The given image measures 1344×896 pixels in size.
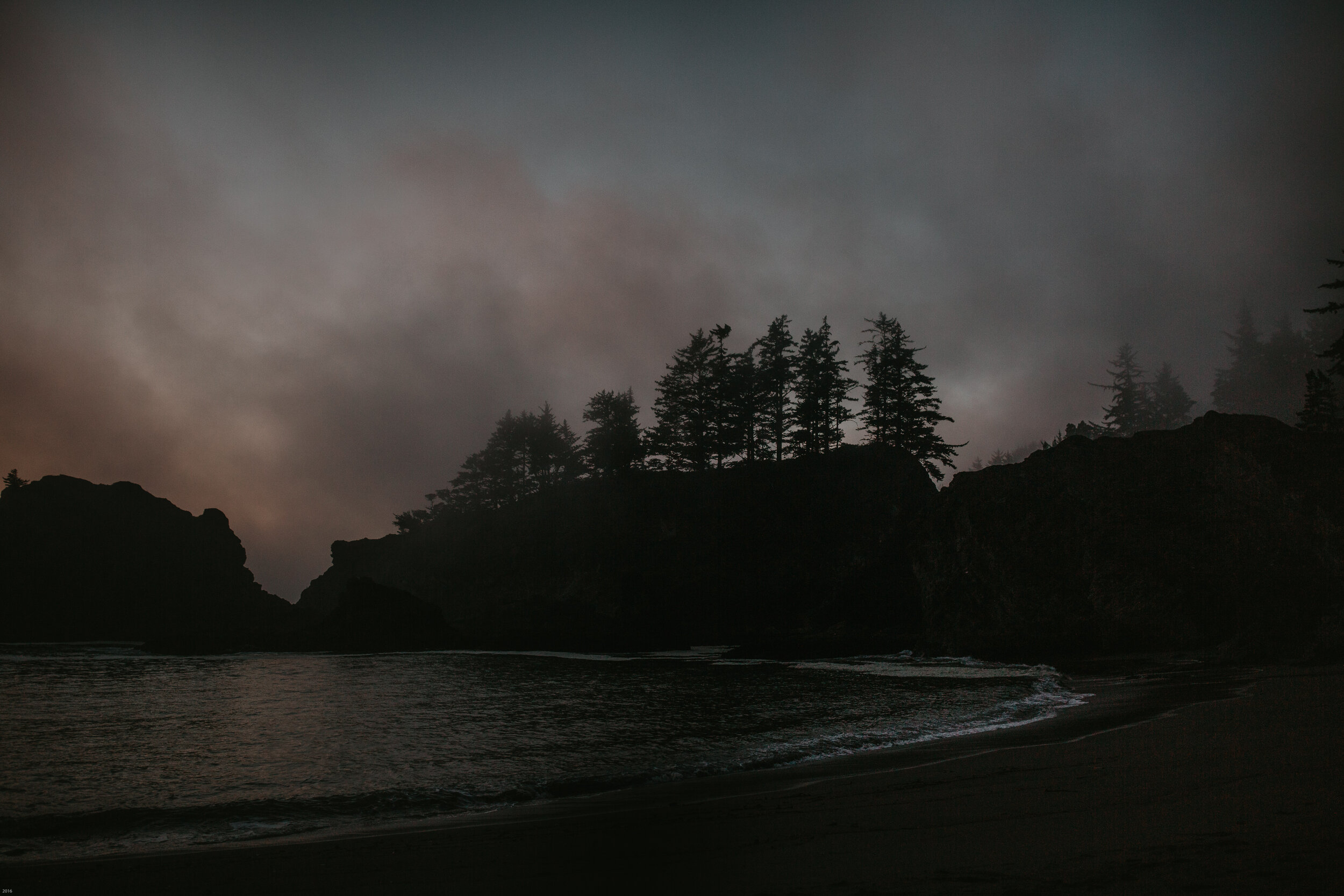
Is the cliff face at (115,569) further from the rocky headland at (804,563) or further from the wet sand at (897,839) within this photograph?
the wet sand at (897,839)

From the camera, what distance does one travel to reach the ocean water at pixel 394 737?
7984 mm

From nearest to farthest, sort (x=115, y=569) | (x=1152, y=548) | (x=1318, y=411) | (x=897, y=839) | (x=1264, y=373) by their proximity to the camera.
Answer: (x=897, y=839)
(x=1152, y=548)
(x=1318, y=411)
(x=115, y=569)
(x=1264, y=373)

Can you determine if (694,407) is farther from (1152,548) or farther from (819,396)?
(1152,548)

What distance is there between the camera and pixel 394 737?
12938mm

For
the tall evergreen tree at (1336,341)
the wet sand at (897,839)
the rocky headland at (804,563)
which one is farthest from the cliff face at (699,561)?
the wet sand at (897,839)

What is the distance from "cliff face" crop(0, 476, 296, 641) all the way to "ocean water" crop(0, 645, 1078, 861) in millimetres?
71584

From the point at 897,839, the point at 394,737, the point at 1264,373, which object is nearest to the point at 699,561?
the point at 394,737

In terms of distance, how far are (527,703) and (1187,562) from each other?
27166mm

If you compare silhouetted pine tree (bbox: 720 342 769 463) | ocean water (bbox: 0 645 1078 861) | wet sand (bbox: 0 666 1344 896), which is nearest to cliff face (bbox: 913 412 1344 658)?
ocean water (bbox: 0 645 1078 861)

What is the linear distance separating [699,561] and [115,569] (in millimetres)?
78208

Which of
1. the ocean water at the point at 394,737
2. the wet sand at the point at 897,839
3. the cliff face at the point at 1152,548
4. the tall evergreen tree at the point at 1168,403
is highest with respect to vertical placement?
the tall evergreen tree at the point at 1168,403

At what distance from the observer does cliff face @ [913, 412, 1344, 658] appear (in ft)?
81.3

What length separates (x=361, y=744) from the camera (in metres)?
12.1

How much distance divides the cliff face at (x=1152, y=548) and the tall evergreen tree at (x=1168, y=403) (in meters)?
65.6
